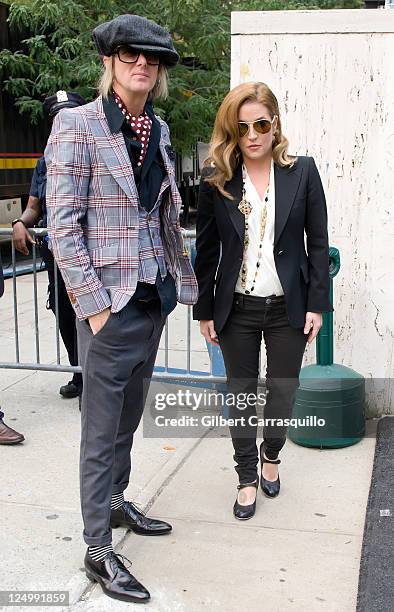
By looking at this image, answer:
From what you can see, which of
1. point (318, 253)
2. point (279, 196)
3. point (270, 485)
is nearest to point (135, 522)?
point (270, 485)

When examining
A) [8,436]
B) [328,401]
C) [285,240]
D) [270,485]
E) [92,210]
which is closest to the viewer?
[92,210]

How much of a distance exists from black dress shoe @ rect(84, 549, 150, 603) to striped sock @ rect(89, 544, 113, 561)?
1 centimetres

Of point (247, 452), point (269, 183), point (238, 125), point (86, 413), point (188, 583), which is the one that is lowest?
point (188, 583)

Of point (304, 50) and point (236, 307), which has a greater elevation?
point (304, 50)

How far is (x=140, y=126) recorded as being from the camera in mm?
2910

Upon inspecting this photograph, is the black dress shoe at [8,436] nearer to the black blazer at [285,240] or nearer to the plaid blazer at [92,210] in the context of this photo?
the black blazer at [285,240]

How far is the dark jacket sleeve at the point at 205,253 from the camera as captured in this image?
11.4ft

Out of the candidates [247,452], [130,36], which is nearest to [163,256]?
[130,36]

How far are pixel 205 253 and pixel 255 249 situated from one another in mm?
262

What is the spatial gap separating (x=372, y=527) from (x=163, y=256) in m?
1.63

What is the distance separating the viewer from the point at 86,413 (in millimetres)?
2934

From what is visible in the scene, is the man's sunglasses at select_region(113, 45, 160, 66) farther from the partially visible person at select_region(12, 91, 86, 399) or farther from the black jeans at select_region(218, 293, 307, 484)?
the partially visible person at select_region(12, 91, 86, 399)

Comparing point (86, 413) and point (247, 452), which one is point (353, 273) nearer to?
point (247, 452)

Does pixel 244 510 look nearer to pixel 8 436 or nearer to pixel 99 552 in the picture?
pixel 99 552
